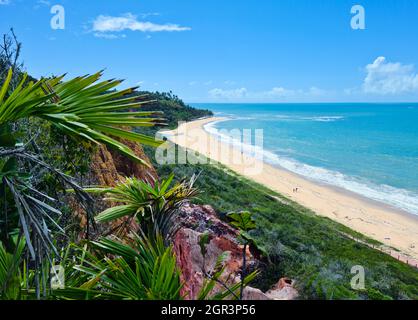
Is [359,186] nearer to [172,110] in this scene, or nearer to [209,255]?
Result: [209,255]

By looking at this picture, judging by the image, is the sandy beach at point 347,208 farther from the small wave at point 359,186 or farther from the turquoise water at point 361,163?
the turquoise water at point 361,163

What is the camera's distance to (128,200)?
133 inches

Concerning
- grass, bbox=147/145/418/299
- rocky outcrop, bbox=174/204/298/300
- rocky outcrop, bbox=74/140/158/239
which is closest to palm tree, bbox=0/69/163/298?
rocky outcrop, bbox=74/140/158/239

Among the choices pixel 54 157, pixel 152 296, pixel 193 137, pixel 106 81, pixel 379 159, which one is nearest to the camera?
pixel 106 81

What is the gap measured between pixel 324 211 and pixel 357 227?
2772 mm

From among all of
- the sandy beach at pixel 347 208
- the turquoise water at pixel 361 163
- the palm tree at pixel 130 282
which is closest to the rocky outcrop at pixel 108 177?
the palm tree at pixel 130 282

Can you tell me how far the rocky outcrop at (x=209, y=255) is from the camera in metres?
5.17

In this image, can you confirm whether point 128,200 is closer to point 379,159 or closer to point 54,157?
point 54,157

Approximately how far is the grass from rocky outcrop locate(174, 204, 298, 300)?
1.34 ft

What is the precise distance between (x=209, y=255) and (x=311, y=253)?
21.1 feet

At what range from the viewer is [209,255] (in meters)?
7.62

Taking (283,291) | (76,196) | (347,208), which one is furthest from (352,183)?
(76,196)
